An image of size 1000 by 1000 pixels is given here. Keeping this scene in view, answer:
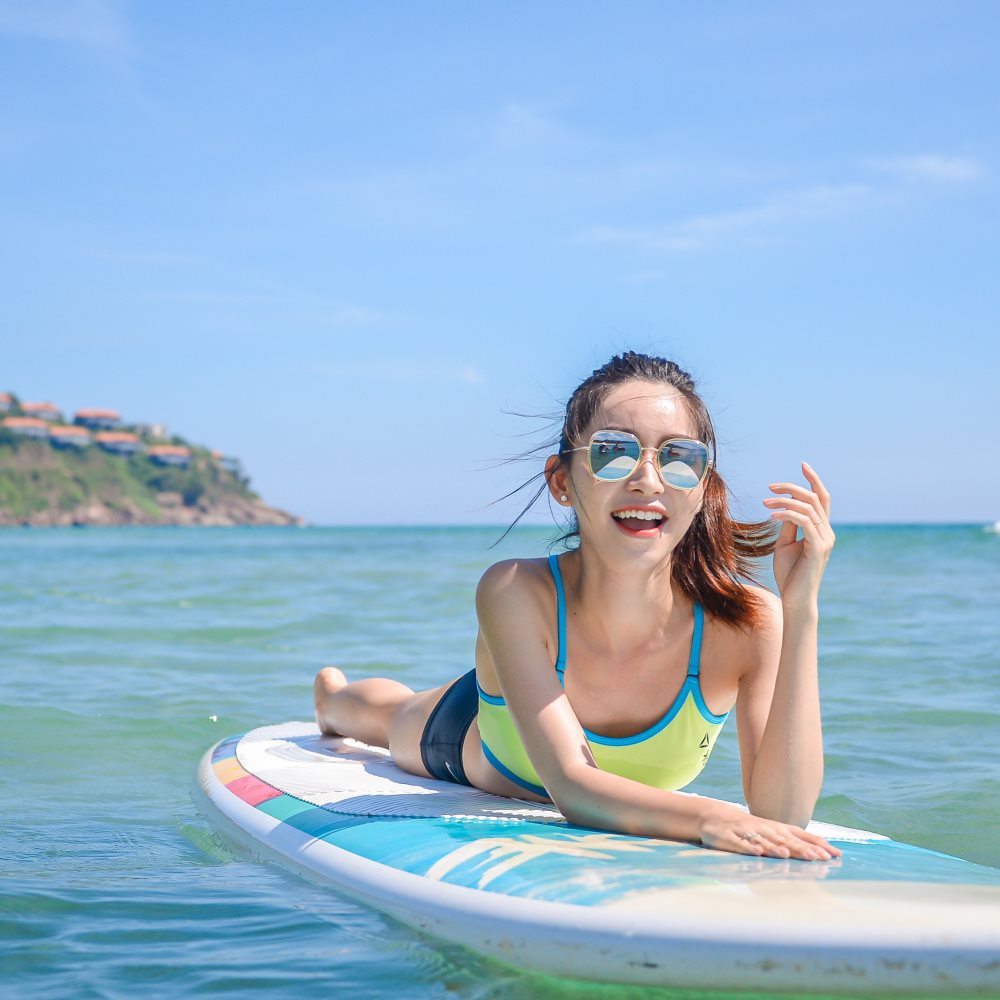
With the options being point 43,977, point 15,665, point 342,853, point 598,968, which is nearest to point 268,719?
point 15,665

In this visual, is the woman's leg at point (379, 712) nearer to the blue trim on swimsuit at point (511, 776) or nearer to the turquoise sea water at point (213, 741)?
the blue trim on swimsuit at point (511, 776)

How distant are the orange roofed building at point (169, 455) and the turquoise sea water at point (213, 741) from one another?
105 m

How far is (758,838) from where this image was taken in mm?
2820

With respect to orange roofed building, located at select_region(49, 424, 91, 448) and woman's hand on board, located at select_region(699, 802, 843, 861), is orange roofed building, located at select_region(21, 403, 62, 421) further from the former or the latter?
woman's hand on board, located at select_region(699, 802, 843, 861)

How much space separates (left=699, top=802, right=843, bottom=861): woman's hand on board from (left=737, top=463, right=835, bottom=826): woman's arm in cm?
26

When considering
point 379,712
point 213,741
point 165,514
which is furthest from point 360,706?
point 165,514

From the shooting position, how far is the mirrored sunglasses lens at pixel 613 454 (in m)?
3.11

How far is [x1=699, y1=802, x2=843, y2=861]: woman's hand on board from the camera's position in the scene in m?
2.80

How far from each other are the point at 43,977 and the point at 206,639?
781cm

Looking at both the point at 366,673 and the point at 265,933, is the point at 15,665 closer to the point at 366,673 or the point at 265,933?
the point at 366,673

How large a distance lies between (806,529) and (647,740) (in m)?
0.75

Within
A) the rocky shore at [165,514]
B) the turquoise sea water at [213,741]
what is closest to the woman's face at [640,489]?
the turquoise sea water at [213,741]

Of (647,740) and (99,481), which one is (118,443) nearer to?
(99,481)

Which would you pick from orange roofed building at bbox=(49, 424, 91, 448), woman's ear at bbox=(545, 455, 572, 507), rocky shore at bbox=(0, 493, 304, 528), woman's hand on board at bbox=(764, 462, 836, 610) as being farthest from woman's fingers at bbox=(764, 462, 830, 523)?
orange roofed building at bbox=(49, 424, 91, 448)
